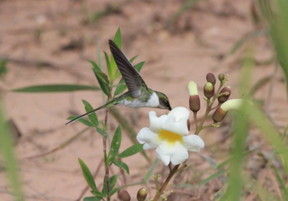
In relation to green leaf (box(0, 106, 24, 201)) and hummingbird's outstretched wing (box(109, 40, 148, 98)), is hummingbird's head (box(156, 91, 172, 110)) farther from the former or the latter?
green leaf (box(0, 106, 24, 201))

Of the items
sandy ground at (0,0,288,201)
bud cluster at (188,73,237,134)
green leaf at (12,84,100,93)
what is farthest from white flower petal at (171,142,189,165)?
green leaf at (12,84,100,93)

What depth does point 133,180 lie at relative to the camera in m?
2.52

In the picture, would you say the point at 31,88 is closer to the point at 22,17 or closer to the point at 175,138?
the point at 175,138

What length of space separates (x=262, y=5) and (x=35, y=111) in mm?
2291

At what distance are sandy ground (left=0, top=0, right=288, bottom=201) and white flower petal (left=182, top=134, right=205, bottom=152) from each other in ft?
2.83

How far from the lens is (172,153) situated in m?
1.36

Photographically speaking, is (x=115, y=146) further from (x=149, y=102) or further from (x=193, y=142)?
(x=193, y=142)

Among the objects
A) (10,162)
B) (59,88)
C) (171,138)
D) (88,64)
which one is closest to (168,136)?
(171,138)

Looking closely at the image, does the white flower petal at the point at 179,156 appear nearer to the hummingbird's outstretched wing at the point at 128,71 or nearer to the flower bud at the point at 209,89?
the flower bud at the point at 209,89

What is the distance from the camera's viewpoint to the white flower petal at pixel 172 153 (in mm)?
1352

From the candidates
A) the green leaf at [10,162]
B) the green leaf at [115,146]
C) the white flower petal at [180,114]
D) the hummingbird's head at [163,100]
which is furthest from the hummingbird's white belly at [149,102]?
the green leaf at [10,162]

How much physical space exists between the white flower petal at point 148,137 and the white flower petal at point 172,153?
0.07 feet

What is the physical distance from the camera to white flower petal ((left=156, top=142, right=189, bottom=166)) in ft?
4.43

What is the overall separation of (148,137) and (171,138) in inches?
2.6
